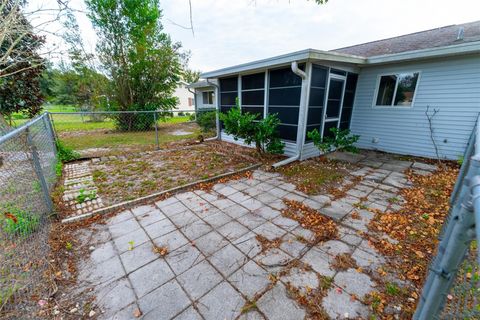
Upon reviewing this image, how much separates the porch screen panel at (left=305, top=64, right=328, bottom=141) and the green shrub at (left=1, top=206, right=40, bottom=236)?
202 inches

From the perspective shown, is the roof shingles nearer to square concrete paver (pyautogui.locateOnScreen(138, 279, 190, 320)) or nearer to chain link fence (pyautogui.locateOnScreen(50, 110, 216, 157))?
chain link fence (pyautogui.locateOnScreen(50, 110, 216, 157))

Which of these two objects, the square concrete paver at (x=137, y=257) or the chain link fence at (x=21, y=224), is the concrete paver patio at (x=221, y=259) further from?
the chain link fence at (x=21, y=224)

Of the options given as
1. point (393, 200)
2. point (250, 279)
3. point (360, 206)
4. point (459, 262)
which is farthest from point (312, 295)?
point (393, 200)

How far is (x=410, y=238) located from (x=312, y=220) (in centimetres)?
109

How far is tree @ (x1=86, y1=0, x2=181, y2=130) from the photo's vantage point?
9.98 m

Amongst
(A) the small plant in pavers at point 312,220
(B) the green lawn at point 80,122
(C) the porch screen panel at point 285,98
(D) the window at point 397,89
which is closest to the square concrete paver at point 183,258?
(A) the small plant in pavers at point 312,220

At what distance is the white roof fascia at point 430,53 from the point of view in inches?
156

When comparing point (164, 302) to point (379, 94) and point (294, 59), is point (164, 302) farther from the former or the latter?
point (379, 94)

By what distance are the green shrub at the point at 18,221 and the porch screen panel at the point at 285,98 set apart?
4934 mm

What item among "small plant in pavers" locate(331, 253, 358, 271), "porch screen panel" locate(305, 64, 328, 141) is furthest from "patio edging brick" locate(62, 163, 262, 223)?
"porch screen panel" locate(305, 64, 328, 141)

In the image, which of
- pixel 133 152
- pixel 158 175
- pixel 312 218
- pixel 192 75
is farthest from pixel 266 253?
pixel 192 75

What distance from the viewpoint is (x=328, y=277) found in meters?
1.75

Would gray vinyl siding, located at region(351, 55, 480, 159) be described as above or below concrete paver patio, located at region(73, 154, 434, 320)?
above

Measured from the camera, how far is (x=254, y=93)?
5805 millimetres
